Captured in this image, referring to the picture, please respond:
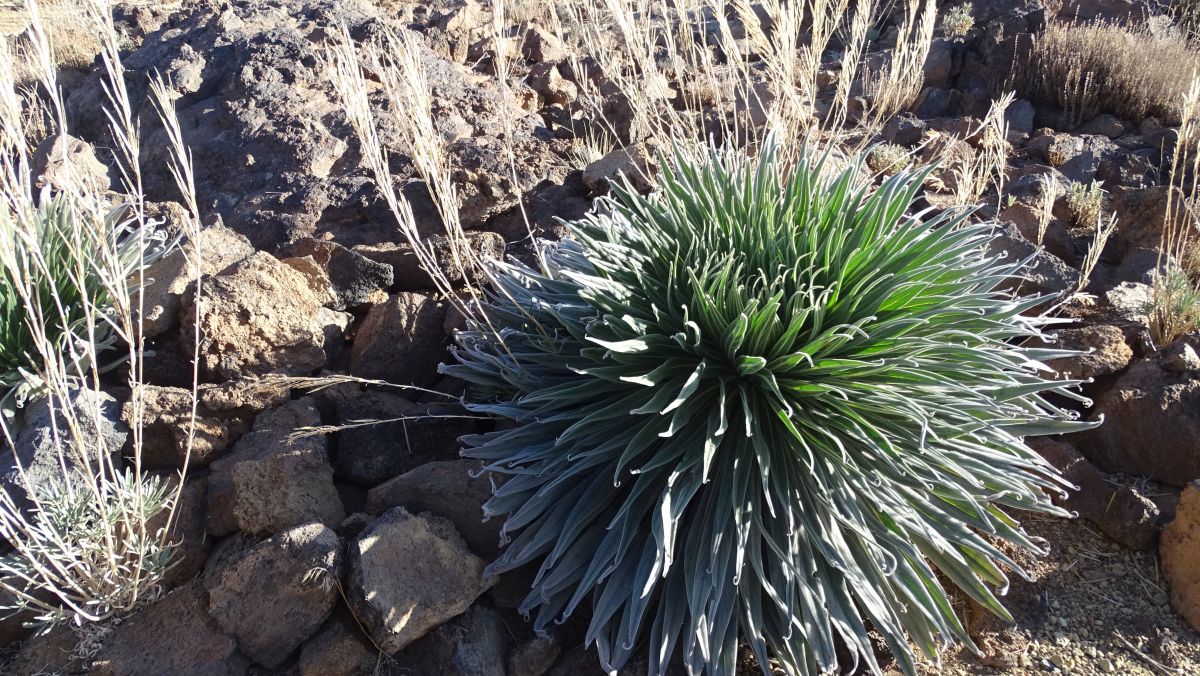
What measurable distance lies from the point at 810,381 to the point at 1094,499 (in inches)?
43.9

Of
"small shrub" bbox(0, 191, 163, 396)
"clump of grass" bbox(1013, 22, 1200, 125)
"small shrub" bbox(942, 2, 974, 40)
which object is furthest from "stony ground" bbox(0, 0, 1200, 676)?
"small shrub" bbox(942, 2, 974, 40)

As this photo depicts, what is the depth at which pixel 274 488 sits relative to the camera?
84.8 inches

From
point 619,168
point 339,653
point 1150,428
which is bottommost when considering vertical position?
point 1150,428

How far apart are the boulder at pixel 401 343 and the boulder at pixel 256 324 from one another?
0.14 m

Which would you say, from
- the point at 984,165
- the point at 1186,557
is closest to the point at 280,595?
the point at 1186,557

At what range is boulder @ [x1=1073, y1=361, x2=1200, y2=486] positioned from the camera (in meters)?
2.50

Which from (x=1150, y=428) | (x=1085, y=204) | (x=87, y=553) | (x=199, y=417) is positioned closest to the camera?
(x=87, y=553)

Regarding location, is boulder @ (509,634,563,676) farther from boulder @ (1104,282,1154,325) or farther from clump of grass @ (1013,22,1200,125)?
clump of grass @ (1013,22,1200,125)

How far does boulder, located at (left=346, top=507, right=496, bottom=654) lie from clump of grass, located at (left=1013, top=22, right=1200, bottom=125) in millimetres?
4888

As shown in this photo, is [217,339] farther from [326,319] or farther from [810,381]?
[810,381]

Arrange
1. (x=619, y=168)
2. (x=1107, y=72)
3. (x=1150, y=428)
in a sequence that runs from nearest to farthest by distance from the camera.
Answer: (x=1150, y=428)
(x=619, y=168)
(x=1107, y=72)

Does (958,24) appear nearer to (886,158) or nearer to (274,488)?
(886,158)

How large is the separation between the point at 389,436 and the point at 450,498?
336 mm

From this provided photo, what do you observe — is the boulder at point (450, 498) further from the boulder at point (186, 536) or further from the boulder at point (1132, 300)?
the boulder at point (1132, 300)
